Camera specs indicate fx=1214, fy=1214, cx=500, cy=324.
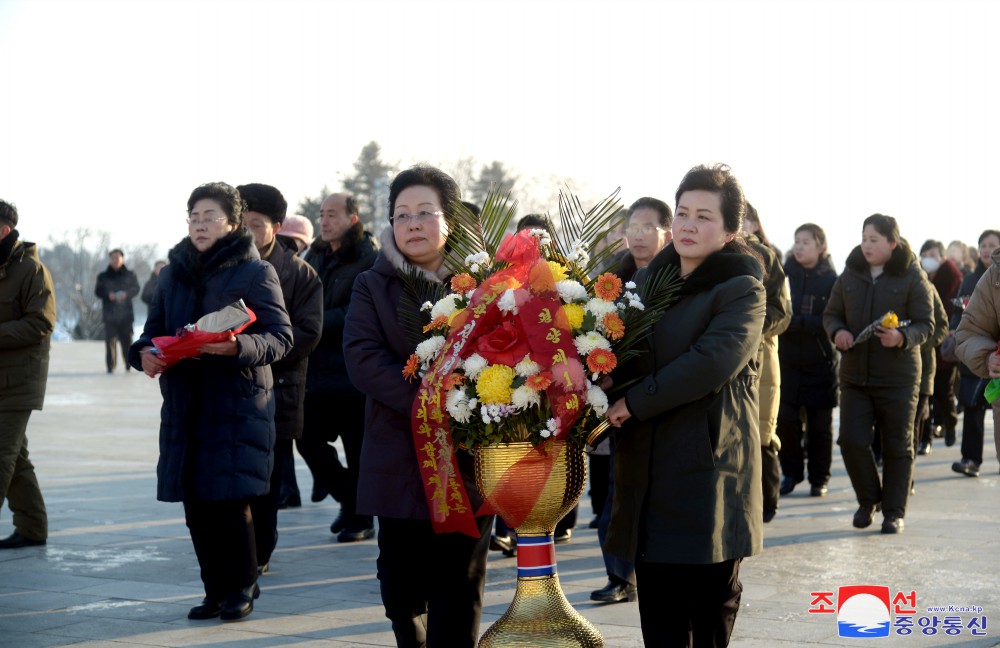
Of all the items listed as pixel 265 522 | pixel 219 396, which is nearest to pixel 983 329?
pixel 219 396

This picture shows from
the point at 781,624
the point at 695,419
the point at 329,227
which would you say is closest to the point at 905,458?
the point at 781,624

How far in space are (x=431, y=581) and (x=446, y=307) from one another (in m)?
1.10

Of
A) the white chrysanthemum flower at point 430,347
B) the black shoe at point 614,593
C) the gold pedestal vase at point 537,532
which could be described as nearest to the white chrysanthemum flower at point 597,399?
the gold pedestal vase at point 537,532

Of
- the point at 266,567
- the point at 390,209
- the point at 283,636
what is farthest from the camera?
the point at 266,567

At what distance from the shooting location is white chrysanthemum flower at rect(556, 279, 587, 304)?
4043 millimetres

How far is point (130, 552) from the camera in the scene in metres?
7.87

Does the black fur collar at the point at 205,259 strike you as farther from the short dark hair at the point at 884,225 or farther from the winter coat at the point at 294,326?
the short dark hair at the point at 884,225

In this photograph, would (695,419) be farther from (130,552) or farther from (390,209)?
(130,552)

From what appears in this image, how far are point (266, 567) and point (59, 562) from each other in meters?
1.34

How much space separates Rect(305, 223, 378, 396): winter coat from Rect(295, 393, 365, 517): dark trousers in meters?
0.09

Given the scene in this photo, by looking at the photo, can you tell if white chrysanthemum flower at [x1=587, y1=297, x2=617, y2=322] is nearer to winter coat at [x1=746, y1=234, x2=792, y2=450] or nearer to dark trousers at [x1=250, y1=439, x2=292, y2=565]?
dark trousers at [x1=250, y1=439, x2=292, y2=565]

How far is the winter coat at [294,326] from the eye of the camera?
7270mm

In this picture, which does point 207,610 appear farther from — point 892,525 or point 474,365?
point 892,525

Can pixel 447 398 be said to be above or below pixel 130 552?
above
